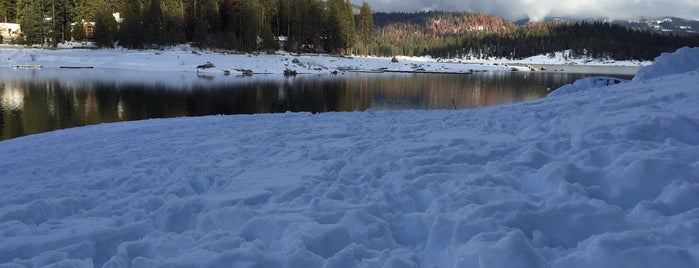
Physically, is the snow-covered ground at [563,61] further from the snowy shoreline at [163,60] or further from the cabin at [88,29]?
the cabin at [88,29]

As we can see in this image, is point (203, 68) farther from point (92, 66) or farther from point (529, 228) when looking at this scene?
point (529, 228)

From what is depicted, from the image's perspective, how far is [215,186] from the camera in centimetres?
706

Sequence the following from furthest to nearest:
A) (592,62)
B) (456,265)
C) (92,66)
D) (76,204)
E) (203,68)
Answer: (592,62), (92,66), (203,68), (76,204), (456,265)

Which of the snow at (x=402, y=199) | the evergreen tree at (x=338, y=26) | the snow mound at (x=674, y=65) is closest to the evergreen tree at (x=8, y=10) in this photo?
the evergreen tree at (x=338, y=26)

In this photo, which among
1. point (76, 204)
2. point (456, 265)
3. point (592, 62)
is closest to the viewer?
point (456, 265)

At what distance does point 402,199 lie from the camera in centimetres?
559

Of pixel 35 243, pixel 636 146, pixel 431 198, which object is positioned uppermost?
pixel 636 146

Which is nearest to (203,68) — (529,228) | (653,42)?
(529,228)

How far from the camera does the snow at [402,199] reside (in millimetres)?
4168

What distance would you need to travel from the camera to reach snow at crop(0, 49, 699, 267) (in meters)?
4.17

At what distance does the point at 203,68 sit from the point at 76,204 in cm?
5936

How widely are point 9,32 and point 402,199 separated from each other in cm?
10465

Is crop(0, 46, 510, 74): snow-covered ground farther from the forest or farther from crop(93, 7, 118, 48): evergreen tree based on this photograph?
the forest

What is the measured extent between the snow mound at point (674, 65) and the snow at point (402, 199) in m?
5.14
